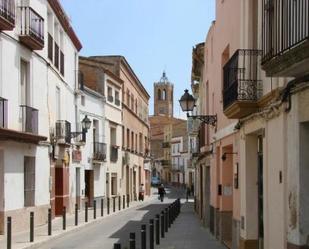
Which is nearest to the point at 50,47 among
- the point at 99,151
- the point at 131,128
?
the point at 99,151

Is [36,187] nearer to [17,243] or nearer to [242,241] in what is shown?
[17,243]

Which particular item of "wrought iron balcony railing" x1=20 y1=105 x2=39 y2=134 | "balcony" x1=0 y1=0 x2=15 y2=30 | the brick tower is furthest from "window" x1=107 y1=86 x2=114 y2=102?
the brick tower

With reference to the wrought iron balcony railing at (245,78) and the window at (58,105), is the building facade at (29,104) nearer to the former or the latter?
the window at (58,105)

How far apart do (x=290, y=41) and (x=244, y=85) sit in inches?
135

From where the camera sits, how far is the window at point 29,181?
21688mm

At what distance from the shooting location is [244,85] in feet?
34.6

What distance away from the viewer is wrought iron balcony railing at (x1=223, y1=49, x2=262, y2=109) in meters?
10.4

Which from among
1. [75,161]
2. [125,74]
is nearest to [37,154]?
[75,161]

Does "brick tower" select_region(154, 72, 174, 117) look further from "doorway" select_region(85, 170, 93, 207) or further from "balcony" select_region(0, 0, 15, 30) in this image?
"balcony" select_region(0, 0, 15, 30)

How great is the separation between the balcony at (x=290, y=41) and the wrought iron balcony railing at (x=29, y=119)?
42.9 feet

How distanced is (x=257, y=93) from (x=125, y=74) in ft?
125

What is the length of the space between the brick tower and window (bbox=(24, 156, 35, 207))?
375 feet

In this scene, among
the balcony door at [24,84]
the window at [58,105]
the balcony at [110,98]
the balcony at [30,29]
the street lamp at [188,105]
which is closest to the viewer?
the street lamp at [188,105]

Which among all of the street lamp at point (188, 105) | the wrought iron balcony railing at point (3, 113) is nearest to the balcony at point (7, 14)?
the wrought iron balcony railing at point (3, 113)
